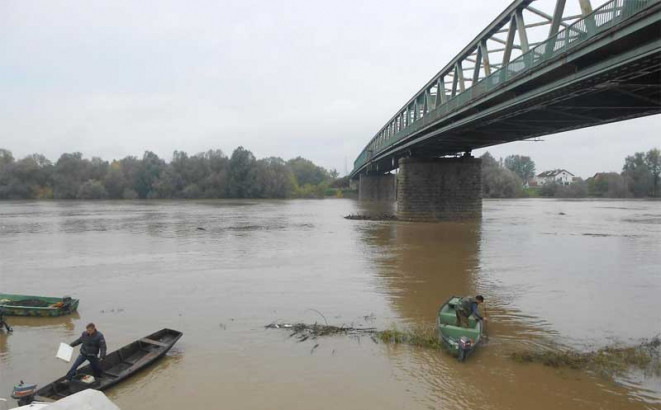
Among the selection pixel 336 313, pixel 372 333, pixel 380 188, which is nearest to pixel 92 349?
pixel 372 333

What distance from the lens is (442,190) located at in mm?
43688

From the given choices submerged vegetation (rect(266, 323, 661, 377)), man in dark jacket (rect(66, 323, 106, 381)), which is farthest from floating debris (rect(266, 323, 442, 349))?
man in dark jacket (rect(66, 323, 106, 381))

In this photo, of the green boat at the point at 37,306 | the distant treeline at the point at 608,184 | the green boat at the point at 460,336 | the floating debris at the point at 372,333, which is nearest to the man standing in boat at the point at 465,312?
the green boat at the point at 460,336

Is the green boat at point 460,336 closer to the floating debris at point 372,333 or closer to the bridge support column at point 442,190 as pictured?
the floating debris at point 372,333

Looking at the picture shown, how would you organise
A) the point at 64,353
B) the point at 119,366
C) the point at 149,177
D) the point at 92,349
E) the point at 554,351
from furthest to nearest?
the point at 149,177 < the point at 554,351 < the point at 119,366 < the point at 92,349 < the point at 64,353

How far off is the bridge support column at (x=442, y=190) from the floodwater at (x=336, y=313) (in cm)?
1365

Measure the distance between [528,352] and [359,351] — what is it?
3708 millimetres

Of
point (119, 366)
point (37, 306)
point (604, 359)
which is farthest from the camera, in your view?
point (37, 306)

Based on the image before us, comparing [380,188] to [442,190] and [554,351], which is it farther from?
[554,351]

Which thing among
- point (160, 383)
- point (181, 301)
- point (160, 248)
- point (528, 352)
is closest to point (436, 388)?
point (528, 352)

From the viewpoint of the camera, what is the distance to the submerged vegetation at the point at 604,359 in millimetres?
9141

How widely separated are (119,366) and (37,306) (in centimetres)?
568

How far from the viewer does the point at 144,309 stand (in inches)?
547

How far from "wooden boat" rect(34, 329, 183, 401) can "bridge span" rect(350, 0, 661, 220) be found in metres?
14.5
